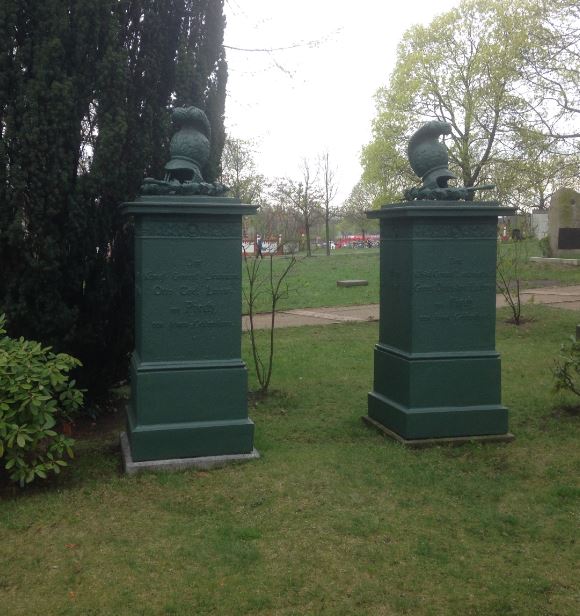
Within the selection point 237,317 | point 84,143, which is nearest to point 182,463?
point 237,317

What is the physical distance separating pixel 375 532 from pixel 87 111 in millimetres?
4358

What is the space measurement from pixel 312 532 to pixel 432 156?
3.33m

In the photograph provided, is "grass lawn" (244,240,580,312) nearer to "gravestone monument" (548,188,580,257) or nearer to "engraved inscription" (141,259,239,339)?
"gravestone monument" (548,188,580,257)

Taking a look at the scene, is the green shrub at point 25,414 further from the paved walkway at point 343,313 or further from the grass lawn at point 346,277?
the grass lawn at point 346,277

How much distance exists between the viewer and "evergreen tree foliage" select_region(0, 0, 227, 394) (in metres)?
5.44

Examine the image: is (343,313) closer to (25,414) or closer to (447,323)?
(447,323)

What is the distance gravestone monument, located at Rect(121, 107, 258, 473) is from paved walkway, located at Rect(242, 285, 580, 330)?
732cm

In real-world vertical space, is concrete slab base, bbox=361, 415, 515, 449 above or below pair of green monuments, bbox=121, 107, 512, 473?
below

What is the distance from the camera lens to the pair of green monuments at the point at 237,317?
4.98 meters

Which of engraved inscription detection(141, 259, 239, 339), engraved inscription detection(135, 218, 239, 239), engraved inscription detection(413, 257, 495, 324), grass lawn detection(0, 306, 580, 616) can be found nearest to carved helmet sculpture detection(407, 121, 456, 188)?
engraved inscription detection(413, 257, 495, 324)

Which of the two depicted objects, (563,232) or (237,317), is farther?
(563,232)

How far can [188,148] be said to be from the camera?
530 cm

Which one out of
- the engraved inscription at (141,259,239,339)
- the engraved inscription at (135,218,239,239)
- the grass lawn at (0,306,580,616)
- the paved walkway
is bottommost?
the grass lawn at (0,306,580,616)

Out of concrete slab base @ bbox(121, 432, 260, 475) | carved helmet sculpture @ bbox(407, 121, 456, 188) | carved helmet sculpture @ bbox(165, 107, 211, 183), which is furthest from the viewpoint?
carved helmet sculpture @ bbox(407, 121, 456, 188)
